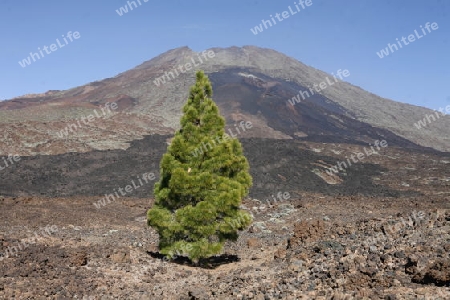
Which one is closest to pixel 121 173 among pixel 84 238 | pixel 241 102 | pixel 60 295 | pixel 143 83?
pixel 84 238

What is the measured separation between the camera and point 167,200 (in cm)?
1429

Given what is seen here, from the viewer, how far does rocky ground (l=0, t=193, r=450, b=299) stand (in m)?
8.99

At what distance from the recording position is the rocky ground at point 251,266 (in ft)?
29.5

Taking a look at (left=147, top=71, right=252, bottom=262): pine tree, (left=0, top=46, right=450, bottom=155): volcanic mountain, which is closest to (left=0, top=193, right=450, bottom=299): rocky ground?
(left=147, top=71, right=252, bottom=262): pine tree

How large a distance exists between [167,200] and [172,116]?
6391 centimetres

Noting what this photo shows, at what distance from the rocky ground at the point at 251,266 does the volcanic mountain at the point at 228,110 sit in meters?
34.8

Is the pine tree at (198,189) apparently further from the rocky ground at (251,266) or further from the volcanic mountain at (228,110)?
the volcanic mountain at (228,110)

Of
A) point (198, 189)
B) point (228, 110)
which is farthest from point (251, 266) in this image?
point (228, 110)

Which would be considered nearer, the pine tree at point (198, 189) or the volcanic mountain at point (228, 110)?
the pine tree at point (198, 189)

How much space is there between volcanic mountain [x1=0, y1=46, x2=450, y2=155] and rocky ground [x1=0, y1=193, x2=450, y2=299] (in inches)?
1370

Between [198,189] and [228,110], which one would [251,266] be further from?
[228,110]

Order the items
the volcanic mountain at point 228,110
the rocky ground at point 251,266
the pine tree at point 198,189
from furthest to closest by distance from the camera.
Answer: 1. the volcanic mountain at point 228,110
2. the pine tree at point 198,189
3. the rocky ground at point 251,266

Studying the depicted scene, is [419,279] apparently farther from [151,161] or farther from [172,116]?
[172,116]

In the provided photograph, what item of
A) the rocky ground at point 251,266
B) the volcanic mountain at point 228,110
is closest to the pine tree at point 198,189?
the rocky ground at point 251,266
